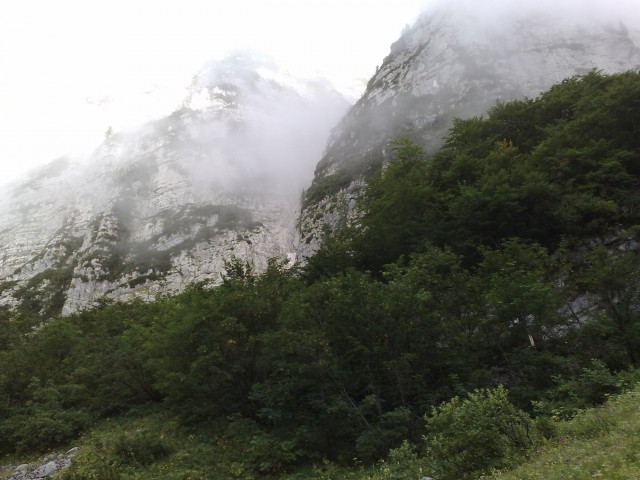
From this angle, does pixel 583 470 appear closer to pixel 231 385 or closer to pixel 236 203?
pixel 231 385

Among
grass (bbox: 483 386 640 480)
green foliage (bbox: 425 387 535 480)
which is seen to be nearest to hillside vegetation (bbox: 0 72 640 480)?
green foliage (bbox: 425 387 535 480)

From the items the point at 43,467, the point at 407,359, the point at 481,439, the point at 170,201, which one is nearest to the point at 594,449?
the point at 481,439

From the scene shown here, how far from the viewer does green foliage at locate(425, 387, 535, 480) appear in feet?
26.3

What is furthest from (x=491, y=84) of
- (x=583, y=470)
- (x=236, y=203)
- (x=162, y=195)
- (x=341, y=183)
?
(x=162, y=195)

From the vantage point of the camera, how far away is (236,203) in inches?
4532

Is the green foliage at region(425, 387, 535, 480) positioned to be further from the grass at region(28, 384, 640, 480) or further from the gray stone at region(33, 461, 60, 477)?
the gray stone at region(33, 461, 60, 477)

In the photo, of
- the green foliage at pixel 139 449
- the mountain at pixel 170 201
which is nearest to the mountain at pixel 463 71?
the mountain at pixel 170 201

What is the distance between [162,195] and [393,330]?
113 metres

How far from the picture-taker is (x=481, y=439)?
26.8ft

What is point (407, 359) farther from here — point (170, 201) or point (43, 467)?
point (170, 201)

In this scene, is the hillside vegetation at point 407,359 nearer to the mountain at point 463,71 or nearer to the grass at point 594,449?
the grass at point 594,449

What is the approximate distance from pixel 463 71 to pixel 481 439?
3375 inches

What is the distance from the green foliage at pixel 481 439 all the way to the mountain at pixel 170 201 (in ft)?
217

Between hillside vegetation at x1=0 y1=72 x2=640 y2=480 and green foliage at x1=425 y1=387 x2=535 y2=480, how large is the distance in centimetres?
4
